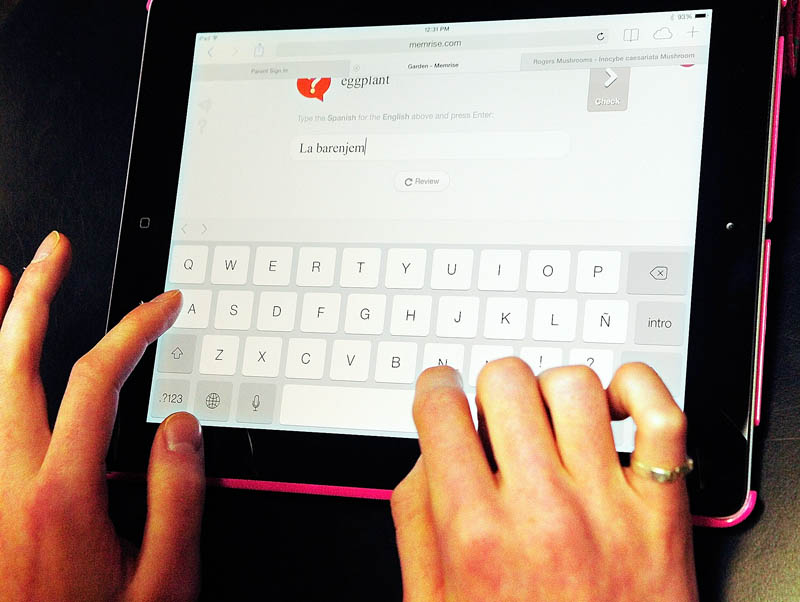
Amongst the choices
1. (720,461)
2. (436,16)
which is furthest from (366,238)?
(720,461)

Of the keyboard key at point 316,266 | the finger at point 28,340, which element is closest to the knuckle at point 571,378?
the keyboard key at point 316,266

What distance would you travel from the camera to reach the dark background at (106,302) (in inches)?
24.1

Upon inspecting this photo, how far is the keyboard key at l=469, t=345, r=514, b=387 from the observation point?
606mm

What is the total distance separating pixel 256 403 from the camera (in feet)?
2.10

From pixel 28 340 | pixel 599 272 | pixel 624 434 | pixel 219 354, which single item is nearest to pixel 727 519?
pixel 624 434

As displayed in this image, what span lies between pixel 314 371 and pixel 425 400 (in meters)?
0.17

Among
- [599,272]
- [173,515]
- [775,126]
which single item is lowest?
[173,515]

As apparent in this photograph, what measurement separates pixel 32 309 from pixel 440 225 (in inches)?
12.9

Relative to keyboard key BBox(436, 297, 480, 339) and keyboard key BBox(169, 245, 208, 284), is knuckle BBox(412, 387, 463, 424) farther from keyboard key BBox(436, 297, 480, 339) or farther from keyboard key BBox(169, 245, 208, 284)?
keyboard key BBox(169, 245, 208, 284)

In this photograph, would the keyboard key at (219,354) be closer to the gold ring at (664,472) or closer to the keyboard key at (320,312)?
the keyboard key at (320,312)

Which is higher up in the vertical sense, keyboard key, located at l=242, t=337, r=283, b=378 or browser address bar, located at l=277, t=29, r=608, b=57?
browser address bar, located at l=277, t=29, r=608, b=57

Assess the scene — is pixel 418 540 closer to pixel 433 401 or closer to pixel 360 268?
pixel 433 401

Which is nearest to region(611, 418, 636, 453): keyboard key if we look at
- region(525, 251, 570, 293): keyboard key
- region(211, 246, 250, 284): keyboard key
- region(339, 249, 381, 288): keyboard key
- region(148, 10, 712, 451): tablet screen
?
region(148, 10, 712, 451): tablet screen

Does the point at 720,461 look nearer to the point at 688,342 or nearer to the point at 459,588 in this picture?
the point at 688,342
